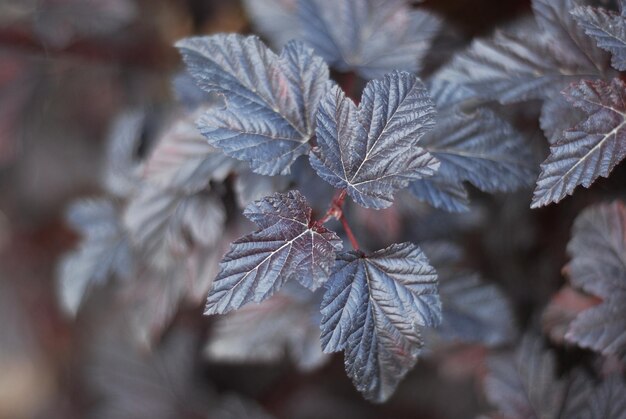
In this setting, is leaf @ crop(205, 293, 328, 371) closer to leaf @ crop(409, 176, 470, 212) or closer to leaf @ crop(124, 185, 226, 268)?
leaf @ crop(124, 185, 226, 268)

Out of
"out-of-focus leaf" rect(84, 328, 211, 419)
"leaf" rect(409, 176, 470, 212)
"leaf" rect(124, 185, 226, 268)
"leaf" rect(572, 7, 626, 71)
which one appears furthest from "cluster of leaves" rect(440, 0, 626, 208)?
"out-of-focus leaf" rect(84, 328, 211, 419)

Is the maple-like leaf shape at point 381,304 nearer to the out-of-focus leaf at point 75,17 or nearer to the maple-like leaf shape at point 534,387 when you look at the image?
the maple-like leaf shape at point 534,387

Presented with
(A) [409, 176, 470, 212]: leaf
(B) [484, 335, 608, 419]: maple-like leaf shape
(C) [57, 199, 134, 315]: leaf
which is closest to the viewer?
(A) [409, 176, 470, 212]: leaf

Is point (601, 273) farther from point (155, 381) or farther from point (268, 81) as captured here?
point (155, 381)

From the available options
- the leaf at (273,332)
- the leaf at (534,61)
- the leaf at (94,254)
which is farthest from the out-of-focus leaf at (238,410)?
the leaf at (534,61)

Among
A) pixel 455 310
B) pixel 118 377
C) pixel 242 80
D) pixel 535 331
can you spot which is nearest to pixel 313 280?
pixel 242 80

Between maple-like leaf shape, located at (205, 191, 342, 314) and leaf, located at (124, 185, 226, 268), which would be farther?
leaf, located at (124, 185, 226, 268)
